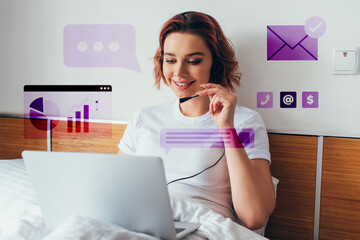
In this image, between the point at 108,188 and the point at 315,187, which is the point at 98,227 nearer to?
the point at 108,188

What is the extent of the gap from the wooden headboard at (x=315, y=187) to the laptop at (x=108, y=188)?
60cm

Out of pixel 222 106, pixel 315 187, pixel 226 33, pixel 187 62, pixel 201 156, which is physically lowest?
pixel 315 187

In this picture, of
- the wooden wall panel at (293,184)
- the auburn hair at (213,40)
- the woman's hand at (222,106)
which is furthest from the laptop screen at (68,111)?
the wooden wall panel at (293,184)

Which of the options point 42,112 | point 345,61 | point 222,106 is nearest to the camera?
point 222,106

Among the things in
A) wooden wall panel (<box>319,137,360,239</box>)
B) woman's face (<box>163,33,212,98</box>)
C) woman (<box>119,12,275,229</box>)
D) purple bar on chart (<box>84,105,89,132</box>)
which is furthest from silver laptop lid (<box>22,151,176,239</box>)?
purple bar on chart (<box>84,105,89,132</box>)

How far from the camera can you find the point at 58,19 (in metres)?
1.79

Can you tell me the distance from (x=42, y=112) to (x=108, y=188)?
1.16 meters

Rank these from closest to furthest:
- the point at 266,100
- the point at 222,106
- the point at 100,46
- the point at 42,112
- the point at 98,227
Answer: the point at 98,227, the point at 222,106, the point at 266,100, the point at 100,46, the point at 42,112

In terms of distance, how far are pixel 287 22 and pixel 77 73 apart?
3.19ft

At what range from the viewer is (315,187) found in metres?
1.32

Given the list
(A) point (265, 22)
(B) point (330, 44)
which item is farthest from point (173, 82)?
(B) point (330, 44)

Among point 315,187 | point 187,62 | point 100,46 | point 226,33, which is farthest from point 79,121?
point 315,187

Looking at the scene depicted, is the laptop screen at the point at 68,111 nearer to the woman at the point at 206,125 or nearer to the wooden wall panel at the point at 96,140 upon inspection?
the wooden wall panel at the point at 96,140

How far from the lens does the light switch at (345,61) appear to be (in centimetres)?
128
